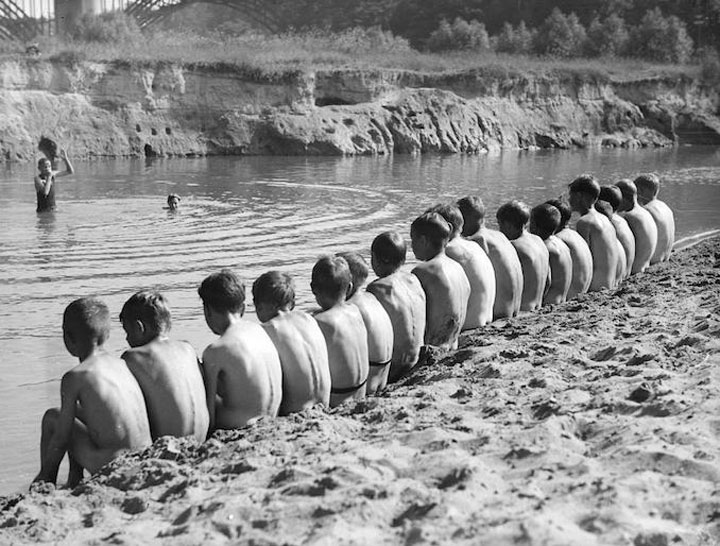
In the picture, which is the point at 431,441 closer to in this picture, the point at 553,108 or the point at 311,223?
the point at 311,223

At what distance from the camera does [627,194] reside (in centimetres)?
1132

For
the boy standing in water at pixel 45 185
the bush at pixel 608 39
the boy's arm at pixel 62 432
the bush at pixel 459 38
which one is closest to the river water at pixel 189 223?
the boy standing in water at pixel 45 185

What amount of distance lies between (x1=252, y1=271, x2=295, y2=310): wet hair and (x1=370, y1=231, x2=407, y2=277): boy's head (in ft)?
4.25

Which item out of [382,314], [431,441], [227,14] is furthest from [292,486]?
[227,14]

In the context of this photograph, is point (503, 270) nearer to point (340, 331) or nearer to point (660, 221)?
point (340, 331)

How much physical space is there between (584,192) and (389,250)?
3521 mm

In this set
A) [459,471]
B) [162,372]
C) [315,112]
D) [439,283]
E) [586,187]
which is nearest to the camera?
[459,471]

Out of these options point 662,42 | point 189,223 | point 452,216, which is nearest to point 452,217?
point 452,216

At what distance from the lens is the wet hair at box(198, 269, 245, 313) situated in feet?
19.4

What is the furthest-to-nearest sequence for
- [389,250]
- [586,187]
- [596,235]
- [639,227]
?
[639,227]
[586,187]
[596,235]
[389,250]

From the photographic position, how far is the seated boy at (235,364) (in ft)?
18.9

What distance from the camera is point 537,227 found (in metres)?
9.45

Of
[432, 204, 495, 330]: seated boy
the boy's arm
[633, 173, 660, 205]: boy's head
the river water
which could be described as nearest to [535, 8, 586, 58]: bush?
the river water

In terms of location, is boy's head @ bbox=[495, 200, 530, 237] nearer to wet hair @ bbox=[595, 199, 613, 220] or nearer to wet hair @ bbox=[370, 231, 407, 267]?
wet hair @ bbox=[370, 231, 407, 267]
